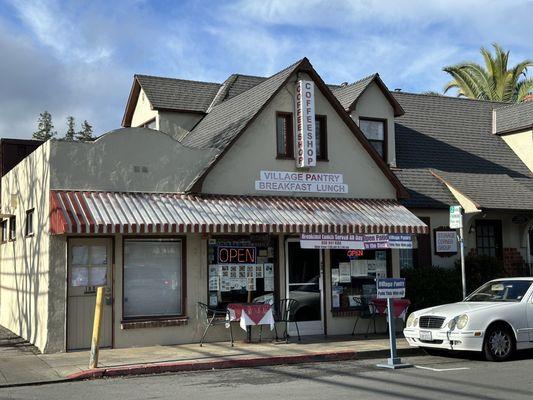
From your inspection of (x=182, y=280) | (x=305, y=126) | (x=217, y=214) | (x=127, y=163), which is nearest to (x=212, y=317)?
(x=182, y=280)

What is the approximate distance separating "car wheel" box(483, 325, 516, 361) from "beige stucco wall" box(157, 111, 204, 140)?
40.1ft

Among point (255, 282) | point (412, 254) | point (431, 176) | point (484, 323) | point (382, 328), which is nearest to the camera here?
point (484, 323)

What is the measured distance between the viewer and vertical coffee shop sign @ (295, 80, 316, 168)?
15.4 m

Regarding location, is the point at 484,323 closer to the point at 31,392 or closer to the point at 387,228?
the point at 387,228

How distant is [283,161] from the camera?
15.5 metres

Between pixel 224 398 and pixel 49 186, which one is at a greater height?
pixel 49 186

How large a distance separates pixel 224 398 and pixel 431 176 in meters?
12.6

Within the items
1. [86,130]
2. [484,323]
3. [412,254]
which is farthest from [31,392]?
[86,130]

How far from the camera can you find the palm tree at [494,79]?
38.7m

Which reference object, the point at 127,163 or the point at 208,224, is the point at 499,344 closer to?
the point at 208,224

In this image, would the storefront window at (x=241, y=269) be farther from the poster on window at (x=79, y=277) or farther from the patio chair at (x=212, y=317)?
the poster on window at (x=79, y=277)

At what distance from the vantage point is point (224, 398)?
8695 millimetres

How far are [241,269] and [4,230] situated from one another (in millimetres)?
8495

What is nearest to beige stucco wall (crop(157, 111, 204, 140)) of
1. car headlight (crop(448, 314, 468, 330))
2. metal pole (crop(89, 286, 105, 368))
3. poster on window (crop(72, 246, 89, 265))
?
poster on window (crop(72, 246, 89, 265))
